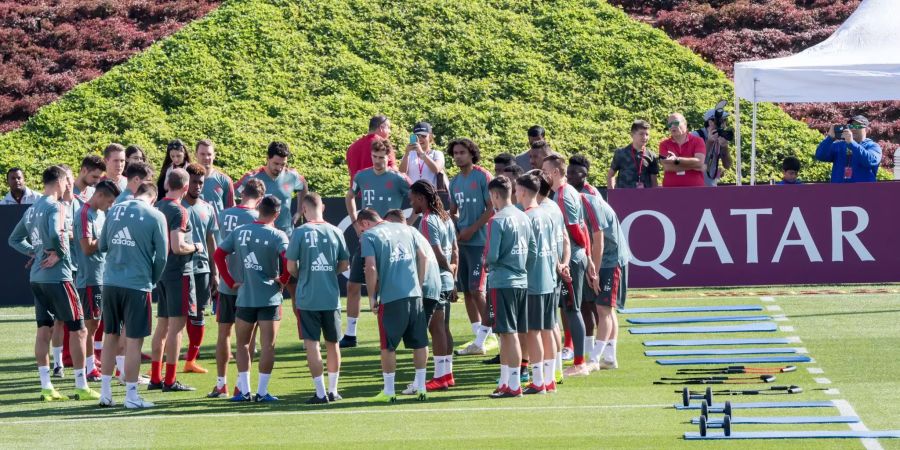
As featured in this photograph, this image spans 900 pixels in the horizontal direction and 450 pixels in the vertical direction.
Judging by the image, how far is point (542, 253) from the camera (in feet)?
39.4

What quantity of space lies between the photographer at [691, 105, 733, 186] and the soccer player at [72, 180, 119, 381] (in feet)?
31.7

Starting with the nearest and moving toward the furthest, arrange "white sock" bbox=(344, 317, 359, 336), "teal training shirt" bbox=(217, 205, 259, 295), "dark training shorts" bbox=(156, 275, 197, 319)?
"teal training shirt" bbox=(217, 205, 259, 295) → "dark training shorts" bbox=(156, 275, 197, 319) → "white sock" bbox=(344, 317, 359, 336)

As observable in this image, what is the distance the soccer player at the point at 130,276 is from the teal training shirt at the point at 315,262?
1217mm

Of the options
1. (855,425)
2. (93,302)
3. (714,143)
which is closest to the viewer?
(855,425)

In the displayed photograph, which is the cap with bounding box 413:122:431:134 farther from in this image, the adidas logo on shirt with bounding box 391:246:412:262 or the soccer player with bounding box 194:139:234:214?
the adidas logo on shirt with bounding box 391:246:412:262

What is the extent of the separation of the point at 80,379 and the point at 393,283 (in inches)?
121

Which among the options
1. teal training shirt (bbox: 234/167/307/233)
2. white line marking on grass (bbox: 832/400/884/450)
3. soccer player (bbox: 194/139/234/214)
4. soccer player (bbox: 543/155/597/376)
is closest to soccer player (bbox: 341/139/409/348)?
teal training shirt (bbox: 234/167/307/233)

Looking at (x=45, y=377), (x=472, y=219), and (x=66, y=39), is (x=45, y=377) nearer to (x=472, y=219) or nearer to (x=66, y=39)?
(x=472, y=219)

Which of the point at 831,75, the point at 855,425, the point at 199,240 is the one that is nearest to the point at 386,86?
the point at 831,75

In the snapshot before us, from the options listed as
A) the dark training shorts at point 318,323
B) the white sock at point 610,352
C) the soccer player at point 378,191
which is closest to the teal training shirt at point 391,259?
the dark training shorts at point 318,323

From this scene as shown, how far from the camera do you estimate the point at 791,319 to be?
16.4m

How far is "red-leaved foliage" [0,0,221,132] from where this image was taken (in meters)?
30.5

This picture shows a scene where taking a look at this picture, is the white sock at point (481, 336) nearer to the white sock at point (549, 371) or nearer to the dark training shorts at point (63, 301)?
the white sock at point (549, 371)

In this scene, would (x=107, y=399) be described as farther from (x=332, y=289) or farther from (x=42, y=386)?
(x=332, y=289)
